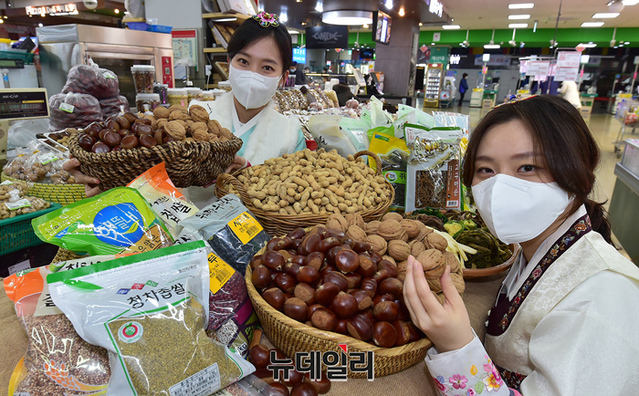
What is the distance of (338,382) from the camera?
0.95 m

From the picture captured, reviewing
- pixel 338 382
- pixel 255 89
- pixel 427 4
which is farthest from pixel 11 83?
pixel 427 4

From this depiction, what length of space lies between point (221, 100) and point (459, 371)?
1922 mm

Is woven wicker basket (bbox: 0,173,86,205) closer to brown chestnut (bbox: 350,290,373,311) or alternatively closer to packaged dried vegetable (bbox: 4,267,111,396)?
packaged dried vegetable (bbox: 4,267,111,396)

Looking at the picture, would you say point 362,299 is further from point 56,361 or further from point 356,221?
point 56,361

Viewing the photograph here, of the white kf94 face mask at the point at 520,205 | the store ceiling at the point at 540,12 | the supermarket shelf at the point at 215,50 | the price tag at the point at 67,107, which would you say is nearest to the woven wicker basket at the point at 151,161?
the white kf94 face mask at the point at 520,205

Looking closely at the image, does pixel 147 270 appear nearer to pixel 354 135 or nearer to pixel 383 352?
pixel 383 352

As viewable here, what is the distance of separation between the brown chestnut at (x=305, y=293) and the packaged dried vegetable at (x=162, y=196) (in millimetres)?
475

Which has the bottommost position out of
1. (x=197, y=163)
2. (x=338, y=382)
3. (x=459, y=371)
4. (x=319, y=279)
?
(x=338, y=382)

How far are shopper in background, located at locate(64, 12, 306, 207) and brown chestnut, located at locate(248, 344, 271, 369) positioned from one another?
3.22ft

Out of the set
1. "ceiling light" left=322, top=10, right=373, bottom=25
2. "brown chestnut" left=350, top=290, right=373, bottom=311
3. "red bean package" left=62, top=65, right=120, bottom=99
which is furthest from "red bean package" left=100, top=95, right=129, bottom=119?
"ceiling light" left=322, top=10, right=373, bottom=25

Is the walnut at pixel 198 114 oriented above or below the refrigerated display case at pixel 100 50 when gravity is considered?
below

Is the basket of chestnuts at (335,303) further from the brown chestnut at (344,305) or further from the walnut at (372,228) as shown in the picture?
the walnut at (372,228)

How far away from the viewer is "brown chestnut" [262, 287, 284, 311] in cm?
94

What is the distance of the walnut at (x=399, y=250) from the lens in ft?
3.76
